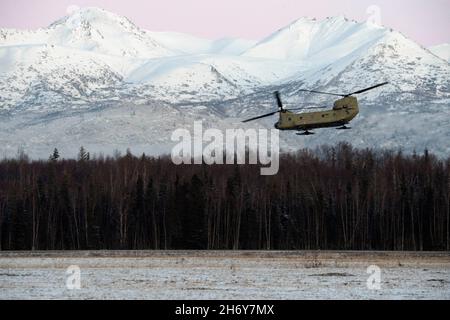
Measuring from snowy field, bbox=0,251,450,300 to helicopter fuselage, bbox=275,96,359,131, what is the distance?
9.37m

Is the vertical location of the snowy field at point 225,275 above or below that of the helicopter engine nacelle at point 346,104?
below

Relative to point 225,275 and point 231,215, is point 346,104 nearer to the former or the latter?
point 225,275

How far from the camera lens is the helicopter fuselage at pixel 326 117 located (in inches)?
2832

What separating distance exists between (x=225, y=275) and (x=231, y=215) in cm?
5248

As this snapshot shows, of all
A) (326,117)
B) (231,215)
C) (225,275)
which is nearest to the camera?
(225,275)

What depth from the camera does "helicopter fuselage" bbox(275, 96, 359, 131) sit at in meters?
71.9

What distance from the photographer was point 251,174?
130m

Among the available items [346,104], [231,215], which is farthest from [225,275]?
[231,215]

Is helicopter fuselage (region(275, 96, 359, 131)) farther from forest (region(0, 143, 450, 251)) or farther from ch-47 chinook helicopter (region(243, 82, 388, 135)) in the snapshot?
forest (region(0, 143, 450, 251))

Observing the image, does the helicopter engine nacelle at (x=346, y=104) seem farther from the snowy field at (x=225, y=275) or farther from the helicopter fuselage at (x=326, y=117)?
the snowy field at (x=225, y=275)

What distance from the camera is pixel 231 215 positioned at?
4373 inches

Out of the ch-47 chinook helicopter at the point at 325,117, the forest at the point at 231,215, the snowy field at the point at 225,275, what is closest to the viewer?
the snowy field at the point at 225,275

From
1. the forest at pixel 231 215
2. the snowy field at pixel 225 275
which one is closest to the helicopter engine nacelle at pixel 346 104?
the snowy field at pixel 225 275

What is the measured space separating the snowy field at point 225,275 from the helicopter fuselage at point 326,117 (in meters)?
9.37
